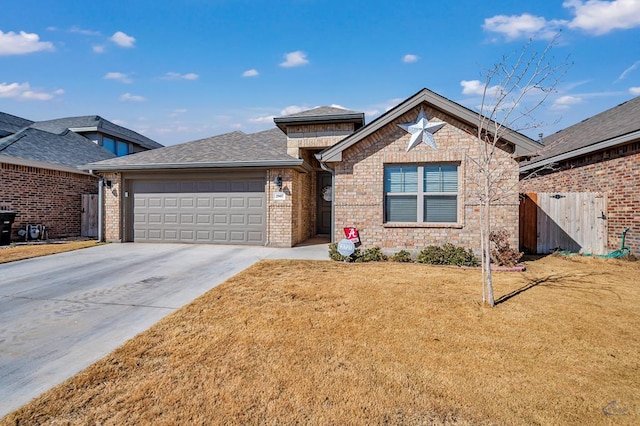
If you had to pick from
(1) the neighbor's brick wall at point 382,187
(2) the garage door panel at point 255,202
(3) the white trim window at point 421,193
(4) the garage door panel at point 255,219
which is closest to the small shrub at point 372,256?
(1) the neighbor's brick wall at point 382,187

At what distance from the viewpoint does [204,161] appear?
10.5 metres

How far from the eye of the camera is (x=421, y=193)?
8273 mm

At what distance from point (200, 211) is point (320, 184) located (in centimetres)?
520

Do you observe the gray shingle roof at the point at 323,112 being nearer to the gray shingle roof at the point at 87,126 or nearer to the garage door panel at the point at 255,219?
the garage door panel at the point at 255,219

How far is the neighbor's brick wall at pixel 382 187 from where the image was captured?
788 cm

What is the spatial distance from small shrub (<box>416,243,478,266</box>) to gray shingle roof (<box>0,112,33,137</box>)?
24002mm

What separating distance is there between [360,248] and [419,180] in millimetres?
2479

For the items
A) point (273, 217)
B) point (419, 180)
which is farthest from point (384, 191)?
point (273, 217)

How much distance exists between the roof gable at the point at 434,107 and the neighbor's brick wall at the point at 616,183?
104 cm

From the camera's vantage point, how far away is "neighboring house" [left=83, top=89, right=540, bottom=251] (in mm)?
7996

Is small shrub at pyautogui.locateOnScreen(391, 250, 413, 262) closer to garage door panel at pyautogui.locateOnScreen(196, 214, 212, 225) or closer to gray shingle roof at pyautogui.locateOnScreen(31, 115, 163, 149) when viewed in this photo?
garage door panel at pyautogui.locateOnScreen(196, 214, 212, 225)

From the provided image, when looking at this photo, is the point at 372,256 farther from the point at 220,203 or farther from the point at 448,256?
the point at 220,203

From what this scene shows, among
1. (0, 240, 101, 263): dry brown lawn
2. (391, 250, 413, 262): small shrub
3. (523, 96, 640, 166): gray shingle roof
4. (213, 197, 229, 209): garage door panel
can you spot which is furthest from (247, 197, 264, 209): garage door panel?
(523, 96, 640, 166): gray shingle roof

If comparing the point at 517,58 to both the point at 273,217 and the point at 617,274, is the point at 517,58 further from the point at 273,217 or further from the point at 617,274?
the point at 273,217
